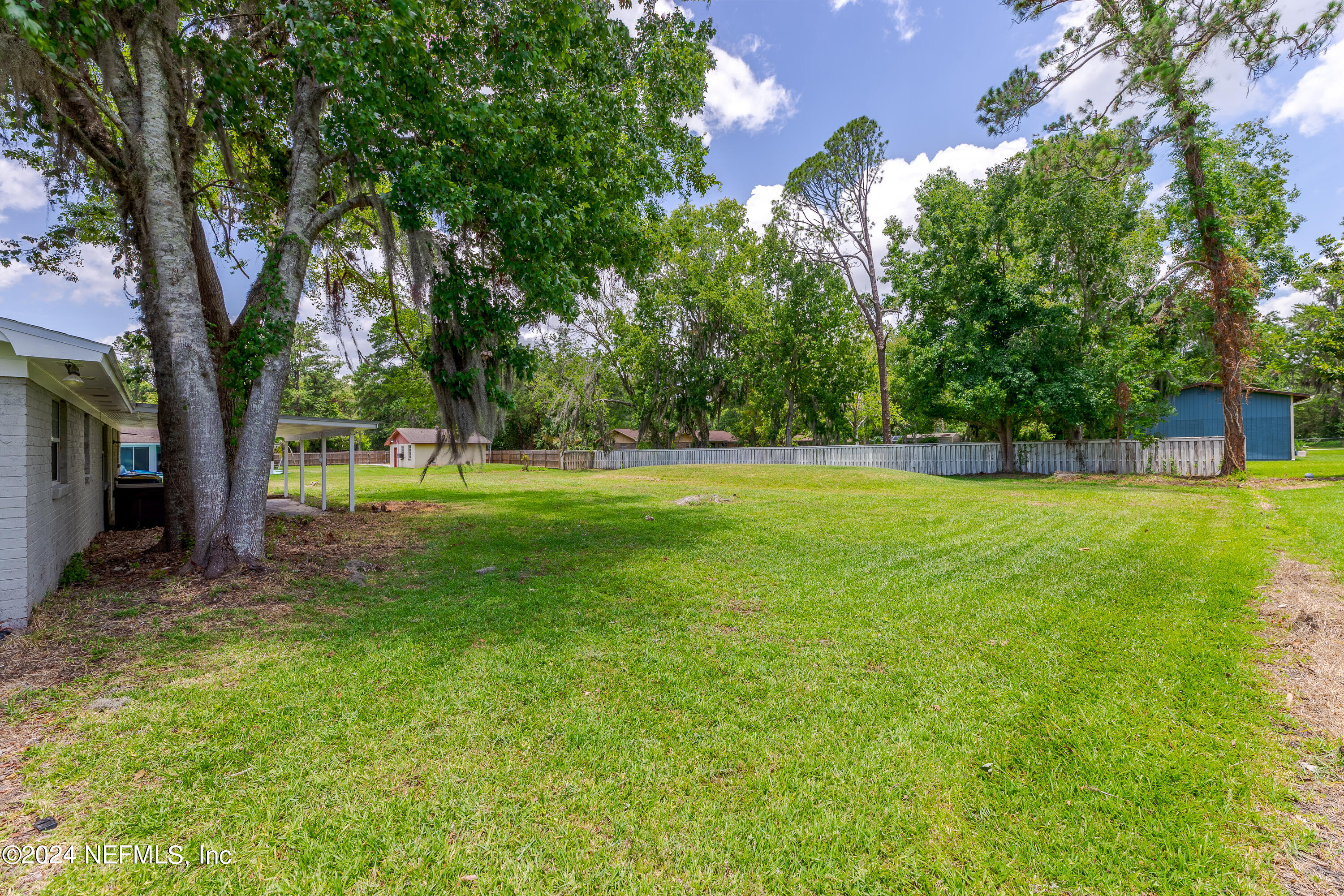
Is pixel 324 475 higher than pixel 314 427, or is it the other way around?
pixel 314 427

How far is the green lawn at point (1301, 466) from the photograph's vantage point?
16516 mm

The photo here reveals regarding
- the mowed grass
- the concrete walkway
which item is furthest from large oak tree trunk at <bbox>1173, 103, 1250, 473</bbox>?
the concrete walkway

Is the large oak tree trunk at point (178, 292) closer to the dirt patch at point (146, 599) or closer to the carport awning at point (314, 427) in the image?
the dirt patch at point (146, 599)

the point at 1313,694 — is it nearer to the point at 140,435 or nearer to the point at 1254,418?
the point at 140,435

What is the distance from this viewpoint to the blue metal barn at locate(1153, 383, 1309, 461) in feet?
78.4

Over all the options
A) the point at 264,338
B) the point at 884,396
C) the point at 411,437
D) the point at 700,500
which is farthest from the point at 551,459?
the point at 264,338

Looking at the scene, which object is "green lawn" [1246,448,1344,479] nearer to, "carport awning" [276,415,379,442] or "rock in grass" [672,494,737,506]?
"rock in grass" [672,494,737,506]

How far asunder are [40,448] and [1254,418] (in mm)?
37527

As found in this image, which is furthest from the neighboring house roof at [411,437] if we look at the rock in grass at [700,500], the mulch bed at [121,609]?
the mulch bed at [121,609]

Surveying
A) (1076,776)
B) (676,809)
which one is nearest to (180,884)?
(676,809)

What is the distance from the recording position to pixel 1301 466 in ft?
62.9

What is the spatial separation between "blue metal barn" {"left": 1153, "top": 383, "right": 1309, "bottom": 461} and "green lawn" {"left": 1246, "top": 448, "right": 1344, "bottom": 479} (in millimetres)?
1025

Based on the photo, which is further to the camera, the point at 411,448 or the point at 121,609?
the point at 411,448

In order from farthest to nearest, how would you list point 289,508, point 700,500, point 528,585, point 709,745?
point 700,500
point 289,508
point 528,585
point 709,745
